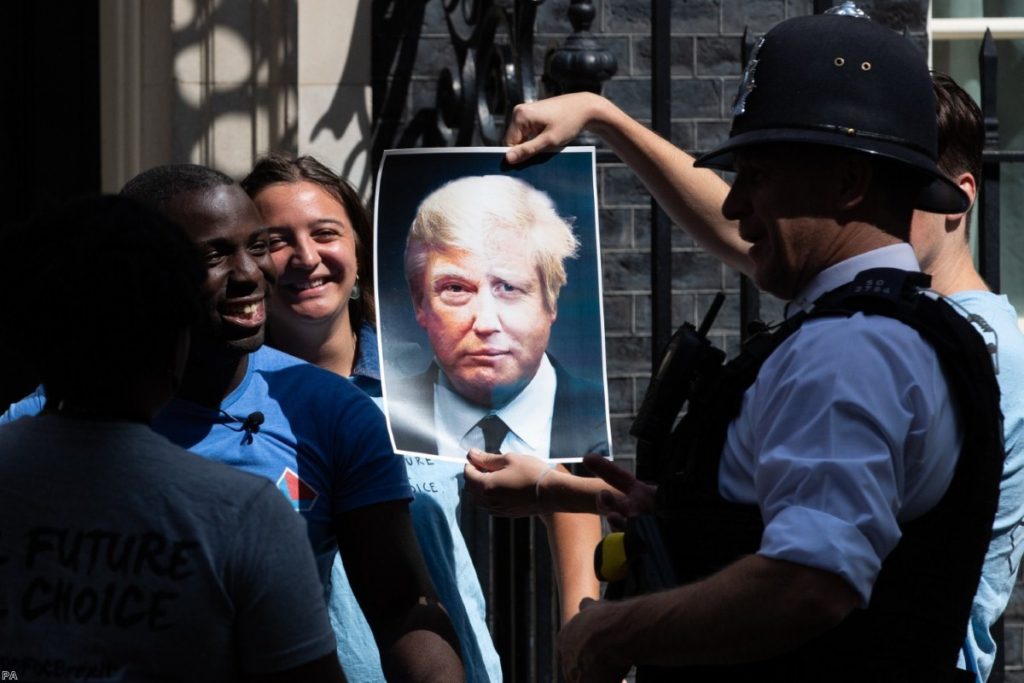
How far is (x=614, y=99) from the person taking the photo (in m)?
5.14

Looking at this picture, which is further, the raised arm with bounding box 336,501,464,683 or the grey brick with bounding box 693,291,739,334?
the grey brick with bounding box 693,291,739,334

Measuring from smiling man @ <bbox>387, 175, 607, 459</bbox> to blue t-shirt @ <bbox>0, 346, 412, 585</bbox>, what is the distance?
305 mm

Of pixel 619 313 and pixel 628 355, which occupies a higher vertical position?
pixel 619 313

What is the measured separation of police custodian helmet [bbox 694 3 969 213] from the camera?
2.04 metres

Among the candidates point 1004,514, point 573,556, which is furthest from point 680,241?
point 1004,514

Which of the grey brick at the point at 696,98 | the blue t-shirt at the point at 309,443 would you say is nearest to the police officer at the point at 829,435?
the blue t-shirt at the point at 309,443

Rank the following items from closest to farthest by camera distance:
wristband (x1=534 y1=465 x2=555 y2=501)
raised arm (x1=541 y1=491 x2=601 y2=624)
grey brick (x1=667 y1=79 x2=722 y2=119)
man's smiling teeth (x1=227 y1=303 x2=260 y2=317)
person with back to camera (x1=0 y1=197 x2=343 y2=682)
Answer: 1. person with back to camera (x1=0 y1=197 x2=343 y2=682)
2. man's smiling teeth (x1=227 y1=303 x2=260 y2=317)
3. wristband (x1=534 y1=465 x2=555 y2=501)
4. raised arm (x1=541 y1=491 x2=601 y2=624)
5. grey brick (x1=667 y1=79 x2=722 y2=119)

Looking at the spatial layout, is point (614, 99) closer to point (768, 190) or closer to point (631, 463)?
point (631, 463)

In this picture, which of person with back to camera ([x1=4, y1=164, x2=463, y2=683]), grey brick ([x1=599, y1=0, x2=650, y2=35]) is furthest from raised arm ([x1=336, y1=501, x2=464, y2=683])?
grey brick ([x1=599, y1=0, x2=650, y2=35])

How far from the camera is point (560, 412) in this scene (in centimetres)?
299

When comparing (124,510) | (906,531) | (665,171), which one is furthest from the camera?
(665,171)

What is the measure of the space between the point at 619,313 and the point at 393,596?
2.62 metres

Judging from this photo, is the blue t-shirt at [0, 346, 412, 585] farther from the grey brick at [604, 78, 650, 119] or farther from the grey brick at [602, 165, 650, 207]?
the grey brick at [604, 78, 650, 119]

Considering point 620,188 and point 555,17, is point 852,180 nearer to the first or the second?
point 620,188
